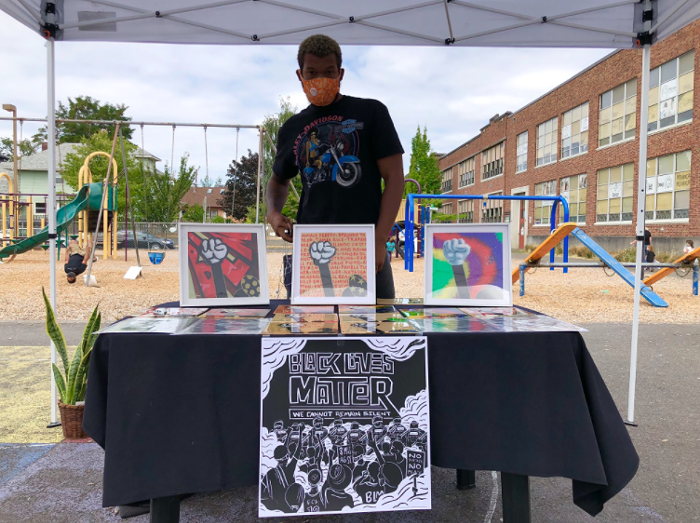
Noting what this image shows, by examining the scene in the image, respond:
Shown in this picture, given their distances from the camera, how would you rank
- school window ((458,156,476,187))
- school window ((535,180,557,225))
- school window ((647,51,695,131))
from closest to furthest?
school window ((647,51,695,131)) < school window ((535,180,557,225)) < school window ((458,156,476,187))

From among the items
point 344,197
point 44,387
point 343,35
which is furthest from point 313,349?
point 44,387

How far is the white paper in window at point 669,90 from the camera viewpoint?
19.2 metres

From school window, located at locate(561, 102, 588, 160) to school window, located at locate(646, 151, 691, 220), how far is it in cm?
637

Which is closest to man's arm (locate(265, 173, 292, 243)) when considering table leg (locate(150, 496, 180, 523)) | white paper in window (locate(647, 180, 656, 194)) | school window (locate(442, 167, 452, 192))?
table leg (locate(150, 496, 180, 523))

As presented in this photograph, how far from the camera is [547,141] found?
3064 centimetres

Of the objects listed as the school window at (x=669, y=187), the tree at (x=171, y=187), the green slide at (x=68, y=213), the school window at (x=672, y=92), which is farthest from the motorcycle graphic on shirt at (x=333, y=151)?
the school window at (x=669, y=187)

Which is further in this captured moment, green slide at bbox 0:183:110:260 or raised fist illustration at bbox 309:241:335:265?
green slide at bbox 0:183:110:260

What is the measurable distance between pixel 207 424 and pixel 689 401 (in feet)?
12.6

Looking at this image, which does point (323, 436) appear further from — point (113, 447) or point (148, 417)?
point (113, 447)

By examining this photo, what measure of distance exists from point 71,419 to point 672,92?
23302 mm

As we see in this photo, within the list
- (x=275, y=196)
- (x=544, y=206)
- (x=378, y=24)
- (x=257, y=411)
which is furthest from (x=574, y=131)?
(x=257, y=411)

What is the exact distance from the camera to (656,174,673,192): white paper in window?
1963cm

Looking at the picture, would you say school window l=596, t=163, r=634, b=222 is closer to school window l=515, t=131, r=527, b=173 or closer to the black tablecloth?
school window l=515, t=131, r=527, b=173

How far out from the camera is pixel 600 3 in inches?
119
